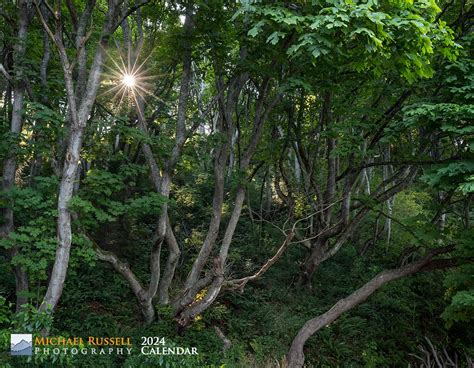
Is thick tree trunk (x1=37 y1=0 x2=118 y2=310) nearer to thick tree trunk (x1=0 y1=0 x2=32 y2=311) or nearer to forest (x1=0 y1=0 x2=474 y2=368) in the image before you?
forest (x1=0 y1=0 x2=474 y2=368)

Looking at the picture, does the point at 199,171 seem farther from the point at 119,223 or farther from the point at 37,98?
the point at 37,98

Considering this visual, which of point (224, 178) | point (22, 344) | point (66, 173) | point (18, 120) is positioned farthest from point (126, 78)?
point (22, 344)

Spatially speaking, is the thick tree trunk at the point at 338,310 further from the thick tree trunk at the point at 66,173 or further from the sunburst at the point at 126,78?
the sunburst at the point at 126,78

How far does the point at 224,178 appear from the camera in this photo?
869 centimetres

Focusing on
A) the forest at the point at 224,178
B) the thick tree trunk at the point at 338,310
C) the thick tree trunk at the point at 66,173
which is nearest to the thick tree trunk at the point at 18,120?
the forest at the point at 224,178

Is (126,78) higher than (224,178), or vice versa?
(126,78)

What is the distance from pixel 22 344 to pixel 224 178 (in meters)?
5.22

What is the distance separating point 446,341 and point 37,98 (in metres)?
11.5

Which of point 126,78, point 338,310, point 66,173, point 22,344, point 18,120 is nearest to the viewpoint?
point 22,344

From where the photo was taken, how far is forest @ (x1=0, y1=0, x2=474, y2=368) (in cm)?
538

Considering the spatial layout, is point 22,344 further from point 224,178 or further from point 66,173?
point 224,178

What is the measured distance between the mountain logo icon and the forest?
4 cm

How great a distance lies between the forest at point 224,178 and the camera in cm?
538

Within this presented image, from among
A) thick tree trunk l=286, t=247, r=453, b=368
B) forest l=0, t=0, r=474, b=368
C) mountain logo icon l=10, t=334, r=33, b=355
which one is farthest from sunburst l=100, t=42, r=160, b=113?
thick tree trunk l=286, t=247, r=453, b=368
